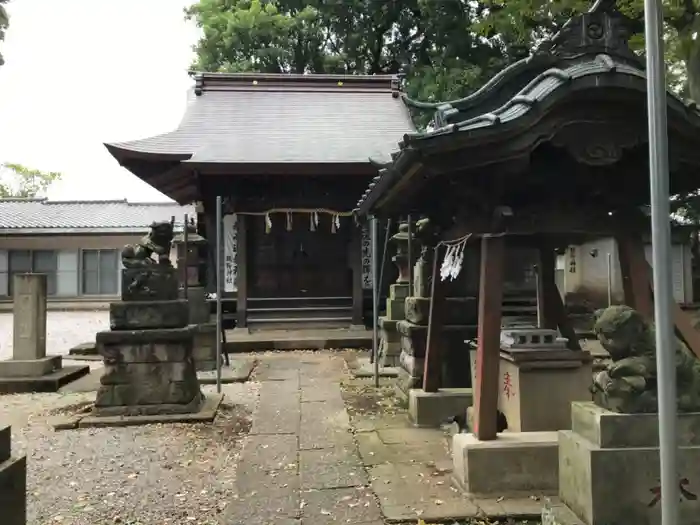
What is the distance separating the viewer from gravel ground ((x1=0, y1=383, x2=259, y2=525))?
399 cm

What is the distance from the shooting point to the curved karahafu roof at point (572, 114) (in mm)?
3518

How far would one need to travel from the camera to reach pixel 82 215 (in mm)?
25516

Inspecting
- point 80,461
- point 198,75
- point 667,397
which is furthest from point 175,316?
point 198,75

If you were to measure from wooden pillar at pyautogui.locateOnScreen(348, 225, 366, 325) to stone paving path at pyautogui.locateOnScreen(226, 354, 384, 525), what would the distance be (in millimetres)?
5318

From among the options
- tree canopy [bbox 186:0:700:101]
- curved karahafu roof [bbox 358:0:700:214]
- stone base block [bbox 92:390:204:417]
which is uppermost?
tree canopy [bbox 186:0:700:101]

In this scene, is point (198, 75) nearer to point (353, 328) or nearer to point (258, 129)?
point (258, 129)

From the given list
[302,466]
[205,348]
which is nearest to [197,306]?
[205,348]

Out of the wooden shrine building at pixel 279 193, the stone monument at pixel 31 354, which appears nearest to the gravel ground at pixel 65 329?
the stone monument at pixel 31 354

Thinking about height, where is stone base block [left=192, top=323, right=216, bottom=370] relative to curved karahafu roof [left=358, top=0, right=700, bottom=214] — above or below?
below

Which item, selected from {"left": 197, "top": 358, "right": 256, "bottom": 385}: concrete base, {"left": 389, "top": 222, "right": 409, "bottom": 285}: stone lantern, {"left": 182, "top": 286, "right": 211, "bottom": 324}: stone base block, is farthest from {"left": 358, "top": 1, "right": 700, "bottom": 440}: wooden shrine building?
{"left": 182, "top": 286, "right": 211, "bottom": 324}: stone base block

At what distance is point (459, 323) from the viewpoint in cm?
637

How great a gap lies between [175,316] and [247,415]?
1.39m

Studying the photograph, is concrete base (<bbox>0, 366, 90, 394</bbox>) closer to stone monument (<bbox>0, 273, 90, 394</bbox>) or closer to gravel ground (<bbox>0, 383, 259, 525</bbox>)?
stone monument (<bbox>0, 273, 90, 394</bbox>)

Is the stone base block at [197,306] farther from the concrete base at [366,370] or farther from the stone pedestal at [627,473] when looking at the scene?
the stone pedestal at [627,473]
